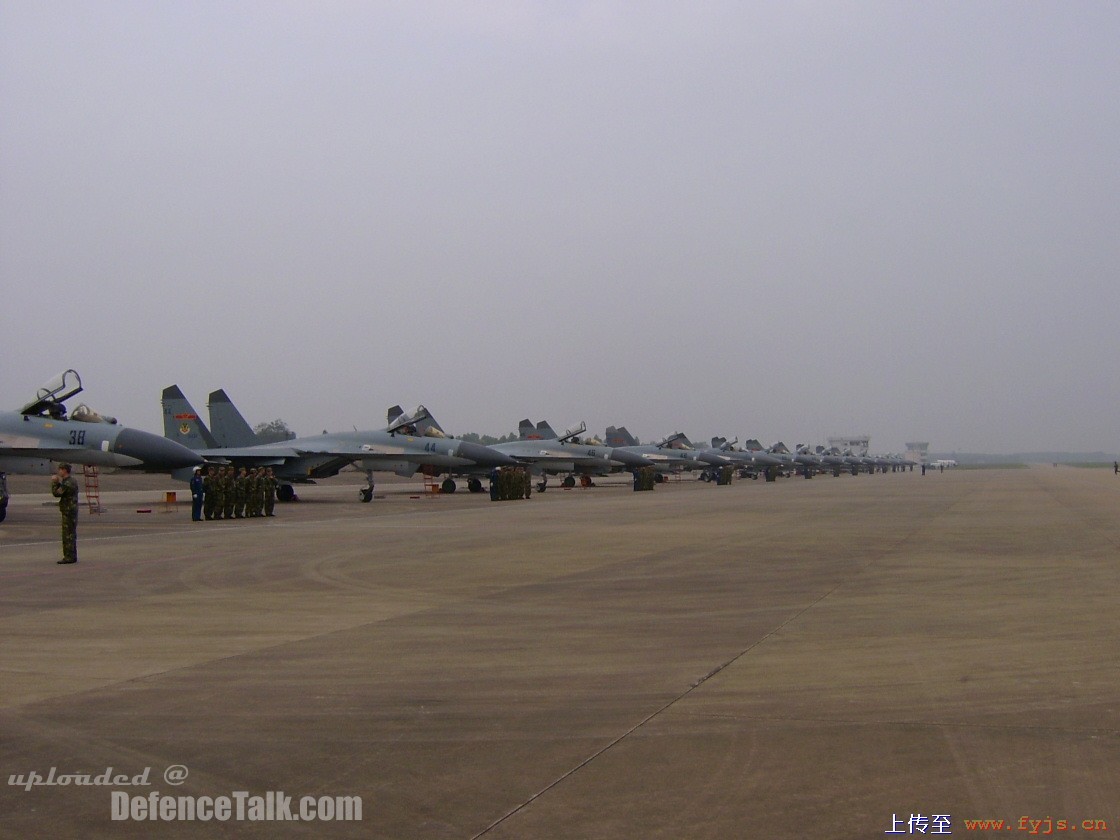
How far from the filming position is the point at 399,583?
435 inches

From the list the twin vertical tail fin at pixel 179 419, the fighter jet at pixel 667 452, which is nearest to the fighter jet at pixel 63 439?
the twin vertical tail fin at pixel 179 419

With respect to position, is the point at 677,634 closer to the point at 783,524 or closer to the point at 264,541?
the point at 264,541

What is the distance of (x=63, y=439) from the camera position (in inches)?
850

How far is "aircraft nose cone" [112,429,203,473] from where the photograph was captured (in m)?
22.2

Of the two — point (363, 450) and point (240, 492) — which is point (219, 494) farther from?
point (363, 450)

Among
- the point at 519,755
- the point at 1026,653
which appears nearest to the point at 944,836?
the point at 519,755

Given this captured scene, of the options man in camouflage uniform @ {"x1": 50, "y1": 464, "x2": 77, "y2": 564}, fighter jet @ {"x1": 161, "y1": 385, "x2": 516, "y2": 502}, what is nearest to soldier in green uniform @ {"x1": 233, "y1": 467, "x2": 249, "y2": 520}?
fighter jet @ {"x1": 161, "y1": 385, "x2": 516, "y2": 502}

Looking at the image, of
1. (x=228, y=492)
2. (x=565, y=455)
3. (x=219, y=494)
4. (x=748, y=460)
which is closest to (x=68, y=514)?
(x=219, y=494)

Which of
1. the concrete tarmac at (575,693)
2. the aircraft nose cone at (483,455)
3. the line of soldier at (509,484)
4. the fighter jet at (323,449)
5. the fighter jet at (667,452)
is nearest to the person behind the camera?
the concrete tarmac at (575,693)

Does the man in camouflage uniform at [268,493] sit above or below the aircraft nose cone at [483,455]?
below

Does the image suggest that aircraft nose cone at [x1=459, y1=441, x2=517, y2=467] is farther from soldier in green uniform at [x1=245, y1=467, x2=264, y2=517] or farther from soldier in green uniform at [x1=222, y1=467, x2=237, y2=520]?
soldier in green uniform at [x1=222, y1=467, x2=237, y2=520]

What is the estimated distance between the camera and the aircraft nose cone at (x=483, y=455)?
33.9 meters

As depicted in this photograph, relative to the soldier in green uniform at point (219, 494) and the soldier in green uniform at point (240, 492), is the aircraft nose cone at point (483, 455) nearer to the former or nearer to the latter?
the soldier in green uniform at point (240, 492)

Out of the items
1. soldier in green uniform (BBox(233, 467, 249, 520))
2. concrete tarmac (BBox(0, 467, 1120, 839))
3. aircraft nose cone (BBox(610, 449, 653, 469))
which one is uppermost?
aircraft nose cone (BBox(610, 449, 653, 469))
